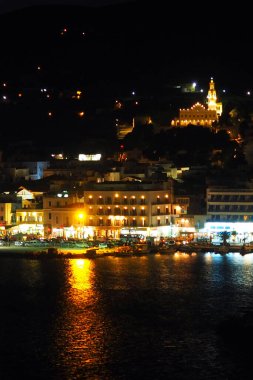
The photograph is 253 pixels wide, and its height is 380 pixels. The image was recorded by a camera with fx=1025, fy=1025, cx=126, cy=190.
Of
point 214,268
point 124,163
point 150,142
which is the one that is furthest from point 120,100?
point 214,268

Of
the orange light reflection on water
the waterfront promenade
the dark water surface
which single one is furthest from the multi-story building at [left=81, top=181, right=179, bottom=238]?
the orange light reflection on water

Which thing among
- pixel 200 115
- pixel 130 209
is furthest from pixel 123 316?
pixel 200 115

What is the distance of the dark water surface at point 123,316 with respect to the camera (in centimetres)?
1898

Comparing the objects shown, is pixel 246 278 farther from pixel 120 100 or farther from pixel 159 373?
pixel 120 100

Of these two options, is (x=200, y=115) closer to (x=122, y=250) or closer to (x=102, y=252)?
(x=122, y=250)

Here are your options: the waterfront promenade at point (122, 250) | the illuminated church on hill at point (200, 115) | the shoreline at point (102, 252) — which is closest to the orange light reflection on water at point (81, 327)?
the shoreline at point (102, 252)

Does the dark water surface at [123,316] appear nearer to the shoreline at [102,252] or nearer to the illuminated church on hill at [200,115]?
the shoreline at [102,252]

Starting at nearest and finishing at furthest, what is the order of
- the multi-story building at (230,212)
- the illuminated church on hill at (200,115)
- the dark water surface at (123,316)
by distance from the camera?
the dark water surface at (123,316), the multi-story building at (230,212), the illuminated church on hill at (200,115)

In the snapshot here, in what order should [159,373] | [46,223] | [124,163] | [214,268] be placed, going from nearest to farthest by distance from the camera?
1. [159,373]
2. [214,268]
3. [46,223]
4. [124,163]

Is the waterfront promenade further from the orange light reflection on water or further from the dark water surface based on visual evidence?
the orange light reflection on water

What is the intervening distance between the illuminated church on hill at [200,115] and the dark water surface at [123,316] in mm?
18387

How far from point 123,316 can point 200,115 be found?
27.9 meters

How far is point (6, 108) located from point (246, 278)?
3650 centimetres

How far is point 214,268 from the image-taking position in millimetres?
29516
